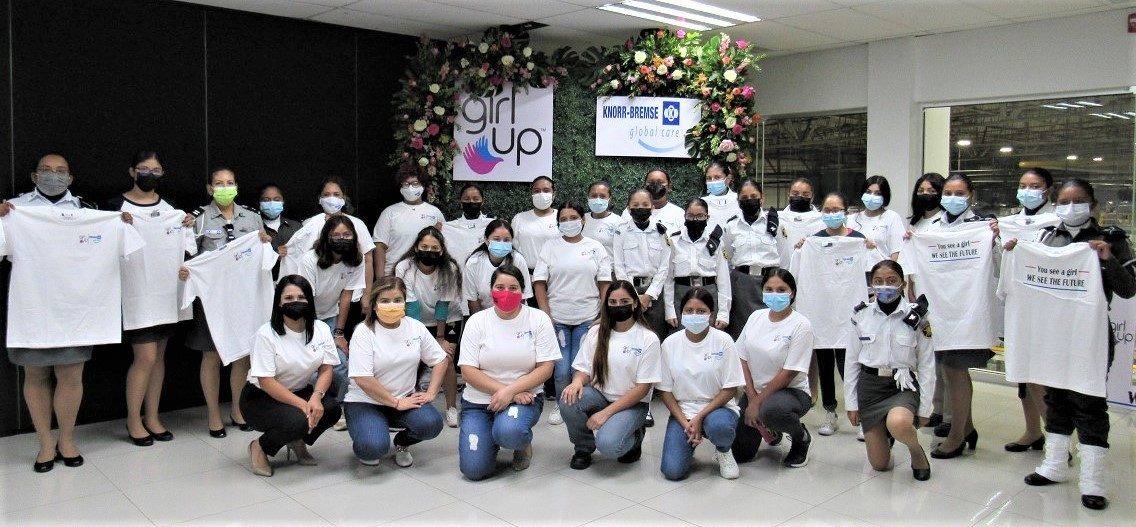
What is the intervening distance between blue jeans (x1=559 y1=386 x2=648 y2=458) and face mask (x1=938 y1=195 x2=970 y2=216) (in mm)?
2197

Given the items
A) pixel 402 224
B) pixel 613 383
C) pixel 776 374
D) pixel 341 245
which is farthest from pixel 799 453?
pixel 402 224

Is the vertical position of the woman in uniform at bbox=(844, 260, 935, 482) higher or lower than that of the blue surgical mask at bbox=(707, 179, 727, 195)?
lower

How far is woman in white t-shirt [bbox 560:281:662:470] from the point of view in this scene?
4.51 meters

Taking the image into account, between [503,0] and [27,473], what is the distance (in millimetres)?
4115

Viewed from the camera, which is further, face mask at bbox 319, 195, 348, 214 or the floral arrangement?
the floral arrangement

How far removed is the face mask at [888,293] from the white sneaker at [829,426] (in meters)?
1.20

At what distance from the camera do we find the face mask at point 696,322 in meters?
4.49

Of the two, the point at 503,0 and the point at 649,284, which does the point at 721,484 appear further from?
the point at 503,0

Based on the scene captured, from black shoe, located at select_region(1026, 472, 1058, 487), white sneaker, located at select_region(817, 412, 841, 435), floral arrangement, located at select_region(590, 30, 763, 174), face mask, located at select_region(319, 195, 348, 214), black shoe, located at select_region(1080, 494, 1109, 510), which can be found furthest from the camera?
floral arrangement, located at select_region(590, 30, 763, 174)

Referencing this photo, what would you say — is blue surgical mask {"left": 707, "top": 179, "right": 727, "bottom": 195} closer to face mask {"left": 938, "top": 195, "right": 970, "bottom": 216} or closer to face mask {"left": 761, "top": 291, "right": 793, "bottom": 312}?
face mask {"left": 938, "top": 195, "right": 970, "bottom": 216}

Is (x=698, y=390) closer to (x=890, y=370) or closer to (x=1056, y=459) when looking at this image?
(x=890, y=370)

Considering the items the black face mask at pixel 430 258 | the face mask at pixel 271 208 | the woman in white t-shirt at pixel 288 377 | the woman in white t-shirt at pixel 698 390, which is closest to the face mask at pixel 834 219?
the woman in white t-shirt at pixel 698 390

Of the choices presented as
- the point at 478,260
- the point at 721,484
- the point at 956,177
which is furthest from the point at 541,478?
the point at 956,177

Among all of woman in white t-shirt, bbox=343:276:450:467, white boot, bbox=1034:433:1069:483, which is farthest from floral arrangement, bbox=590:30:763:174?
white boot, bbox=1034:433:1069:483
